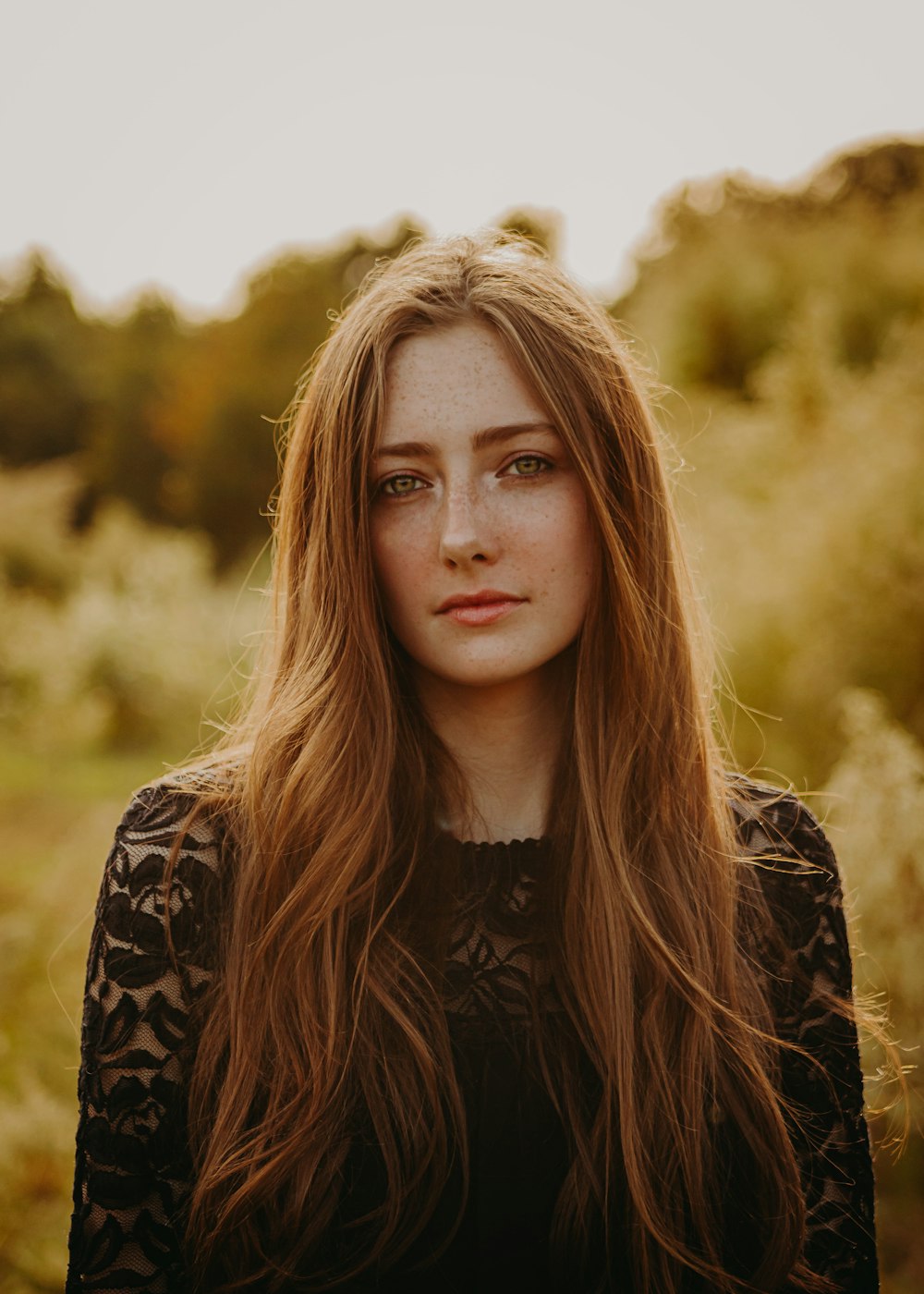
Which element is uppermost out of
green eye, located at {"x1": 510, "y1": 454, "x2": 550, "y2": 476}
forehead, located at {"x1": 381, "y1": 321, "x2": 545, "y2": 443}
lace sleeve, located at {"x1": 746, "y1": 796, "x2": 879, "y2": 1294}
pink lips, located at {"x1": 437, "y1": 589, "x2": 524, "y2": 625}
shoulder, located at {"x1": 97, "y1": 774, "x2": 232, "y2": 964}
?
forehead, located at {"x1": 381, "y1": 321, "x2": 545, "y2": 443}

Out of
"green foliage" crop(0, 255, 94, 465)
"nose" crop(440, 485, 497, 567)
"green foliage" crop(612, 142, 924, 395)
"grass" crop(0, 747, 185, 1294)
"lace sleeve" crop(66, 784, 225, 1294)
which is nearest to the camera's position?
"lace sleeve" crop(66, 784, 225, 1294)

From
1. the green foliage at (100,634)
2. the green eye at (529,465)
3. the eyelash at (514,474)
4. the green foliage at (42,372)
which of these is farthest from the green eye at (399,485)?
the green foliage at (42,372)

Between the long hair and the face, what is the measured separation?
0.04 metres

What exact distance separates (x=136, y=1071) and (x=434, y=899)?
1.64 feet

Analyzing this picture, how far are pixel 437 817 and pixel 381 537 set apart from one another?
478mm

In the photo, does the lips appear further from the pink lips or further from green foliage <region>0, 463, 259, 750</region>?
green foliage <region>0, 463, 259, 750</region>

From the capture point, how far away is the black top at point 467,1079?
143 cm

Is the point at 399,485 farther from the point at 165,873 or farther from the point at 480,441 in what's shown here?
the point at 165,873

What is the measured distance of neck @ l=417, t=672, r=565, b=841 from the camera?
1732 millimetres

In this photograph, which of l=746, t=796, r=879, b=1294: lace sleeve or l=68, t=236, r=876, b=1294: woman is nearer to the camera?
l=68, t=236, r=876, b=1294: woman

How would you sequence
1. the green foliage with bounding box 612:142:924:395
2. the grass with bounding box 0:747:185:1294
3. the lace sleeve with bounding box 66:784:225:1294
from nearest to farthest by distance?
the lace sleeve with bounding box 66:784:225:1294 < the grass with bounding box 0:747:185:1294 < the green foliage with bounding box 612:142:924:395

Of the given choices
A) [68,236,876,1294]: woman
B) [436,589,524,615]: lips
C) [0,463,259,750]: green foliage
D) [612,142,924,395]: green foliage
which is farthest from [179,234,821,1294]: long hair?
[0,463,259,750]: green foliage

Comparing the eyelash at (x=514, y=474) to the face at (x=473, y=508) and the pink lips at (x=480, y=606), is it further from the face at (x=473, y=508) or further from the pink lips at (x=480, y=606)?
the pink lips at (x=480, y=606)

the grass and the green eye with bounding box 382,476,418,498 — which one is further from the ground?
the green eye with bounding box 382,476,418,498
